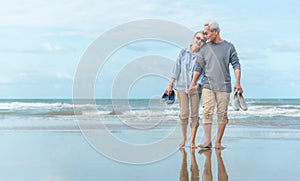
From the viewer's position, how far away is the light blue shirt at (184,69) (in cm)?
675

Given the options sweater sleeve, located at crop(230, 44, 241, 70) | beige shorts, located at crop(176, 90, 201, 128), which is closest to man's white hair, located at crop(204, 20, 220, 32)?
sweater sleeve, located at crop(230, 44, 241, 70)

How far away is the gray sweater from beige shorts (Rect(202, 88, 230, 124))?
7 centimetres

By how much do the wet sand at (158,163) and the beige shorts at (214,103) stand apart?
415 mm

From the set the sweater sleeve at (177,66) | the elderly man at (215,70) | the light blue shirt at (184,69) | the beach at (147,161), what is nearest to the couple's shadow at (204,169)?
the beach at (147,161)

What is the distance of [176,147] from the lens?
688 centimetres

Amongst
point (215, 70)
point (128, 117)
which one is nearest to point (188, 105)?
point (215, 70)

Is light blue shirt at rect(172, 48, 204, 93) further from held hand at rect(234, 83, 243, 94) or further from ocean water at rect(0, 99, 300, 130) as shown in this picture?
ocean water at rect(0, 99, 300, 130)

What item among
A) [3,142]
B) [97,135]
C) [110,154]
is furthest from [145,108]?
[110,154]

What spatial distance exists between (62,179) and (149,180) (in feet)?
2.62

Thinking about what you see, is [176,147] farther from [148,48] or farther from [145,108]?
[145,108]

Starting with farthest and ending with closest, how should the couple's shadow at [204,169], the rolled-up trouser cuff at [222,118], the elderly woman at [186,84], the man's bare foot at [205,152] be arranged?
the elderly woman at [186,84] < the rolled-up trouser cuff at [222,118] < the man's bare foot at [205,152] < the couple's shadow at [204,169]

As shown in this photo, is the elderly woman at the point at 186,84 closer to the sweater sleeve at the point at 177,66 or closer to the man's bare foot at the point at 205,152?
the sweater sleeve at the point at 177,66

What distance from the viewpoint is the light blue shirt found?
6754 millimetres

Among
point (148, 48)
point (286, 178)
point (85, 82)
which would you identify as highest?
point (148, 48)
